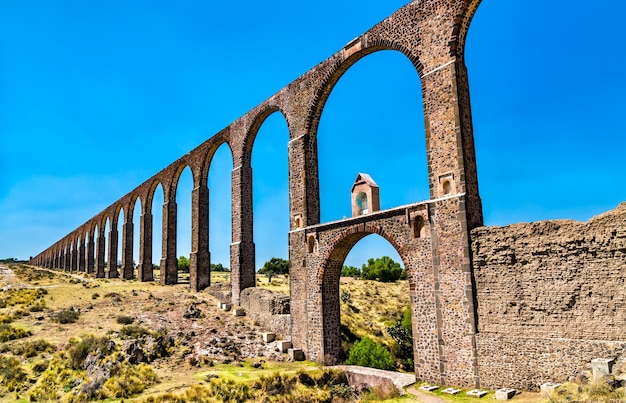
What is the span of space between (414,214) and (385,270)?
32.6 meters

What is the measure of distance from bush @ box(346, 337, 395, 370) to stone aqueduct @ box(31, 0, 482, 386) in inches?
34.9

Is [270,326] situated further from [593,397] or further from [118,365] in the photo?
[593,397]

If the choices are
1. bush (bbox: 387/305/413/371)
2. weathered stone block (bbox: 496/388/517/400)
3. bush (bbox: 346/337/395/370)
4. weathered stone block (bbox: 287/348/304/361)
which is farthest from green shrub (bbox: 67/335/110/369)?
bush (bbox: 387/305/413/371)

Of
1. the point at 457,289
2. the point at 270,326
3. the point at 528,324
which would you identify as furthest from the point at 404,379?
the point at 270,326

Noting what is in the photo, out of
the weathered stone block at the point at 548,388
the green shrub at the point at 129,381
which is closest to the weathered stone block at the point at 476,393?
the weathered stone block at the point at 548,388

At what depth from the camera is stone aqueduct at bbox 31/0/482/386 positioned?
12039mm

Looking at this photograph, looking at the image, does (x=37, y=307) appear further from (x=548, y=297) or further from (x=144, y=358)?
(x=548, y=297)

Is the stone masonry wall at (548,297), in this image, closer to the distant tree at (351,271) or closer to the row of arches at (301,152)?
the row of arches at (301,152)

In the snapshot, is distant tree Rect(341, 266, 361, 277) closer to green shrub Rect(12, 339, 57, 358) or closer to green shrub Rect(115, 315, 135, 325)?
green shrub Rect(115, 315, 135, 325)

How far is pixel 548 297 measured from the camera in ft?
33.8

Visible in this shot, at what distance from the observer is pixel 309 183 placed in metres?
18.2

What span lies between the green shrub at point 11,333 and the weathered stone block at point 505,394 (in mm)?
17027

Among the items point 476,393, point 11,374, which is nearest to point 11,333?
point 11,374

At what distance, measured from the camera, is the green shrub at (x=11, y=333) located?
17422 millimetres
